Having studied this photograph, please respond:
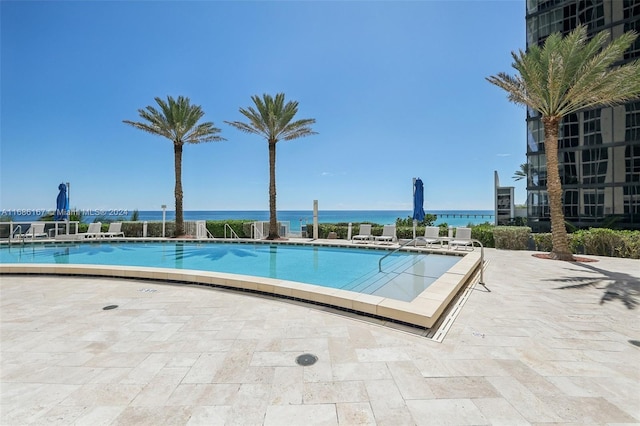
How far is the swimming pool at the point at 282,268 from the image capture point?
4.93m

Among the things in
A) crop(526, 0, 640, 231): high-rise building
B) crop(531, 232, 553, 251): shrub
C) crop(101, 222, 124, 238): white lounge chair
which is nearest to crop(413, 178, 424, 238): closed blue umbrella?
crop(531, 232, 553, 251): shrub

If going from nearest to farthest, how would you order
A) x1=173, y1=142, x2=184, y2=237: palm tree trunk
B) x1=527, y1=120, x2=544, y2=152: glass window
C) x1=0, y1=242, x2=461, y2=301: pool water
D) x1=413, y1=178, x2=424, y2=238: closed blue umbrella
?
x1=0, y1=242, x2=461, y2=301: pool water < x1=413, y1=178, x2=424, y2=238: closed blue umbrella < x1=527, y1=120, x2=544, y2=152: glass window < x1=173, y1=142, x2=184, y2=237: palm tree trunk

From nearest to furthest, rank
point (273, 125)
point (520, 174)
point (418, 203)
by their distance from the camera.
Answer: point (418, 203), point (273, 125), point (520, 174)

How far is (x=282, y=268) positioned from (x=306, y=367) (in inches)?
231

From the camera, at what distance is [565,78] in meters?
9.61

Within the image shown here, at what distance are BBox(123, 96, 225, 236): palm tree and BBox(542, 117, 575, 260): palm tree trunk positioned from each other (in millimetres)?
17381

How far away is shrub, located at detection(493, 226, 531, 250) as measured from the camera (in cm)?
1159

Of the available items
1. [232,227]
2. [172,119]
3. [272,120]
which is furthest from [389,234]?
[172,119]

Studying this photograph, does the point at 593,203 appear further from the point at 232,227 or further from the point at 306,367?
the point at 232,227

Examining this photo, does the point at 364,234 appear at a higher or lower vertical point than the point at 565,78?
lower

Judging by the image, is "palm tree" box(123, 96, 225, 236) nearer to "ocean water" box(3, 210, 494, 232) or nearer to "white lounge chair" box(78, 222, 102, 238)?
"white lounge chair" box(78, 222, 102, 238)

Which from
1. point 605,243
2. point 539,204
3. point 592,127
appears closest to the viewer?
point 605,243

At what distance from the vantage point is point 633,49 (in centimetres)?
1425

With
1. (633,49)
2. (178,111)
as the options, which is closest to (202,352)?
(178,111)
